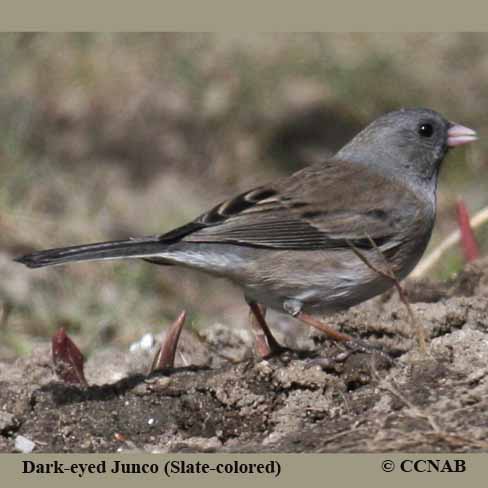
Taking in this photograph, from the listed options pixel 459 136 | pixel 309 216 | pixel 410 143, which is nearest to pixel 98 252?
pixel 309 216

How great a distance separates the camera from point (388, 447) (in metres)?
3.42

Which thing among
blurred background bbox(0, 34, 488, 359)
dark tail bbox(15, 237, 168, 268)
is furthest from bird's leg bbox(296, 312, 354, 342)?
blurred background bbox(0, 34, 488, 359)

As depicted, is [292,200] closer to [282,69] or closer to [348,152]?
[348,152]

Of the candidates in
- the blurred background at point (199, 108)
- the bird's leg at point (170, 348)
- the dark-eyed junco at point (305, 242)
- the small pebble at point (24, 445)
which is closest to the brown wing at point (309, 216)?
the dark-eyed junco at point (305, 242)

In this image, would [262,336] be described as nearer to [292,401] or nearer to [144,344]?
[292,401]

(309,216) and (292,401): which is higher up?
(309,216)

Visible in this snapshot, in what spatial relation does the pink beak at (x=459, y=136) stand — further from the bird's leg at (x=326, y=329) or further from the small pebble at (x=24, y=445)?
the small pebble at (x=24, y=445)

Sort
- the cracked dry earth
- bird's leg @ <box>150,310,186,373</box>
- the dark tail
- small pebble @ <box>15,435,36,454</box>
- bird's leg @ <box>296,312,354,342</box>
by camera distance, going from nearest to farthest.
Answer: the cracked dry earth
small pebble @ <box>15,435,36,454</box>
the dark tail
bird's leg @ <box>296,312,354,342</box>
bird's leg @ <box>150,310,186,373</box>

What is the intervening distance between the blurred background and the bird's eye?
1991 millimetres

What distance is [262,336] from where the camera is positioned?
4543 millimetres

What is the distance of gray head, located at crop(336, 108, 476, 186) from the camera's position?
507 cm

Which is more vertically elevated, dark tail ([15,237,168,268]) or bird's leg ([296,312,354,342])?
dark tail ([15,237,168,268])

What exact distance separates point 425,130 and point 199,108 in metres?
3.12

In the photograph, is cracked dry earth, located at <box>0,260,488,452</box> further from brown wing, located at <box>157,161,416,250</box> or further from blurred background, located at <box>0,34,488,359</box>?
blurred background, located at <box>0,34,488,359</box>
